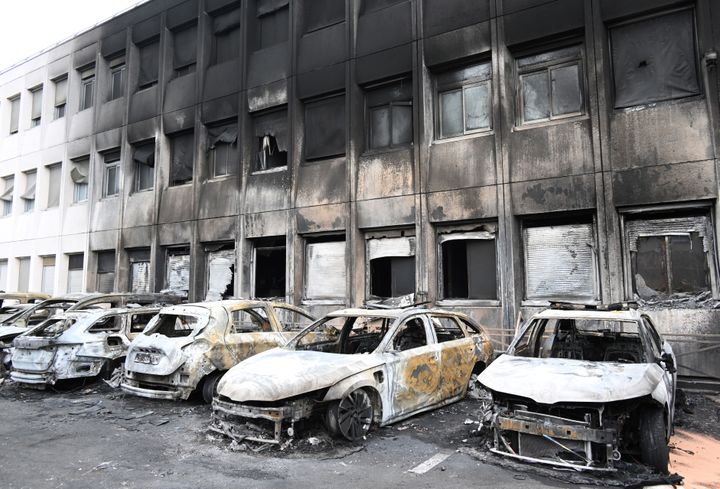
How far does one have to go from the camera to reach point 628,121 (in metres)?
9.83

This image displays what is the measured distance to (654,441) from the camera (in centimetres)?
479

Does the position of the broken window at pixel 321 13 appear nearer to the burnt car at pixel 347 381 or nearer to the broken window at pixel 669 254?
the broken window at pixel 669 254

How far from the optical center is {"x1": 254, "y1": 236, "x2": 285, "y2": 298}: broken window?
14.5 meters

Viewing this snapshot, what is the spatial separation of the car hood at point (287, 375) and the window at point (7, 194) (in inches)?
870

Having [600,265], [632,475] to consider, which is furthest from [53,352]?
[600,265]

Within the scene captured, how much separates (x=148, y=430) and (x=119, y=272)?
12.4 meters

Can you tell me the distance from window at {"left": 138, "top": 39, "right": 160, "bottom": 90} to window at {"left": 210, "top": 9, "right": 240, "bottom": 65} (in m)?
2.75

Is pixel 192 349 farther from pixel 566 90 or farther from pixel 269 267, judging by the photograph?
pixel 566 90

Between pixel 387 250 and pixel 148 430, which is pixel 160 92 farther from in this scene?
pixel 148 430

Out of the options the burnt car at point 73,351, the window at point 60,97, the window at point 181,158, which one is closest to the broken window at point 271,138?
the window at point 181,158

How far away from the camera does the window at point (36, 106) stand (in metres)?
22.3

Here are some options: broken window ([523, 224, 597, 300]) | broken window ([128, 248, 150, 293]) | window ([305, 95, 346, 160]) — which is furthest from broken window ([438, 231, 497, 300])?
broken window ([128, 248, 150, 293])

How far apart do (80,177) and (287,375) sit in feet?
58.3

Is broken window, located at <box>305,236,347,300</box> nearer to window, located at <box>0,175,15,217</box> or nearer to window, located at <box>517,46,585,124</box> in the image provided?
window, located at <box>517,46,585,124</box>
